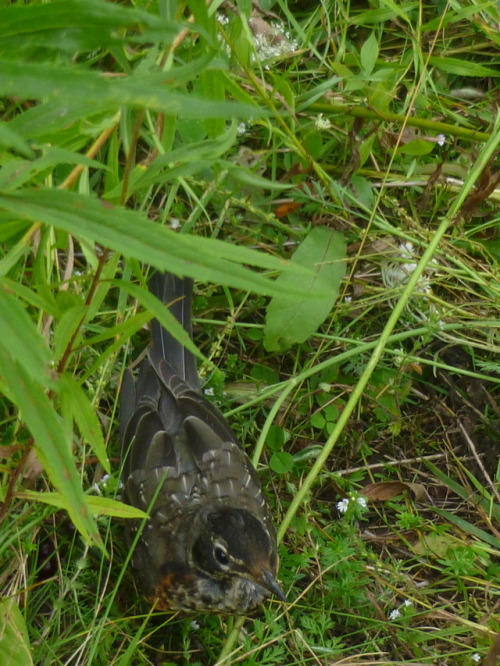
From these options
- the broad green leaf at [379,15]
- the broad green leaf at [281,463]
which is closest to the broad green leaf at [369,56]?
the broad green leaf at [379,15]

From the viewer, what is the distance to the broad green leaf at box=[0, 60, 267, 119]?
192 cm

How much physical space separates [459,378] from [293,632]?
1774 mm

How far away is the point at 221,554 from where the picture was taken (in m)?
4.34

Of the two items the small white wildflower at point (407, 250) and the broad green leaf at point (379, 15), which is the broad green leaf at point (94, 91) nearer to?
the small white wildflower at point (407, 250)

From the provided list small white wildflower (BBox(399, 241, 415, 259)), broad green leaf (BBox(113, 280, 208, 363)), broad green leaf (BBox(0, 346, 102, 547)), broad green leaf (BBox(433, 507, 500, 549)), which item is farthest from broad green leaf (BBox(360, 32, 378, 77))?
broad green leaf (BBox(0, 346, 102, 547))

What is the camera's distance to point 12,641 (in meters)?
3.62

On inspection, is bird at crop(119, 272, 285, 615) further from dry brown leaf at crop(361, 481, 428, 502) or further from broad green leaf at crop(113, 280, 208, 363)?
broad green leaf at crop(113, 280, 208, 363)

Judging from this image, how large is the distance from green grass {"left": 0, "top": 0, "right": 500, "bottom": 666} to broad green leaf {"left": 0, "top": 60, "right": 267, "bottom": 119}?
1.89 meters

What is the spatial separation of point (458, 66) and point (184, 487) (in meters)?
2.95

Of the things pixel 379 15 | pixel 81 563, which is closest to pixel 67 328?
pixel 81 563

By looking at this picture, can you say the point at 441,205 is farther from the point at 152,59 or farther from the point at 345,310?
the point at 152,59

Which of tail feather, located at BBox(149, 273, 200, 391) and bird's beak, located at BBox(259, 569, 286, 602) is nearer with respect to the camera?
bird's beak, located at BBox(259, 569, 286, 602)

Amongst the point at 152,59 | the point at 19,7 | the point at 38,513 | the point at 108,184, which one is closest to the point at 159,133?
the point at 108,184

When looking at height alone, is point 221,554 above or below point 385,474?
above
